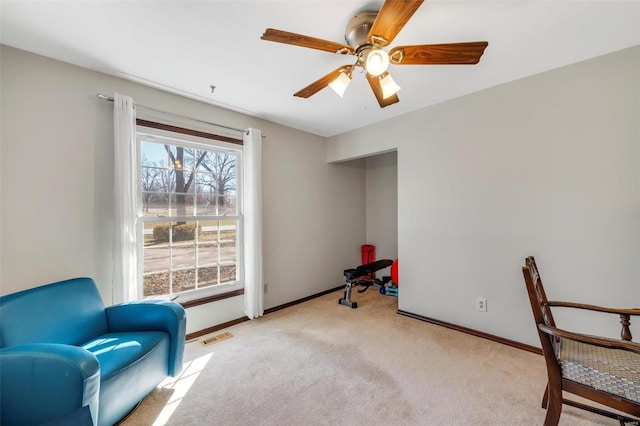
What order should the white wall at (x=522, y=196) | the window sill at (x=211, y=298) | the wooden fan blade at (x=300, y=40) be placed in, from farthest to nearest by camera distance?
the window sill at (x=211, y=298), the white wall at (x=522, y=196), the wooden fan blade at (x=300, y=40)

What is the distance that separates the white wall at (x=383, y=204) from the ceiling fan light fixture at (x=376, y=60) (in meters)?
2.87

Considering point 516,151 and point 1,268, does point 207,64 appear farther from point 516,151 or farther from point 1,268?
point 516,151

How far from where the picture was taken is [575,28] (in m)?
1.70

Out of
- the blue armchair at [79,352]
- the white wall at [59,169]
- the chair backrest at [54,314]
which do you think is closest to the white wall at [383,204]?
the white wall at [59,169]

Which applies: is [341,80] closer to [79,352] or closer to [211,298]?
[79,352]

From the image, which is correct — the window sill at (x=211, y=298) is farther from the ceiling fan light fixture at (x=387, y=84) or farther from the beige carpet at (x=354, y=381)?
the ceiling fan light fixture at (x=387, y=84)

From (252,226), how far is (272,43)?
188cm

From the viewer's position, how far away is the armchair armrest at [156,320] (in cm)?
185

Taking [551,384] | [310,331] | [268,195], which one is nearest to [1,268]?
[268,195]

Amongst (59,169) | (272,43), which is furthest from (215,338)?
(272,43)

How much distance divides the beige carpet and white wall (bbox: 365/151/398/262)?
5.75 ft

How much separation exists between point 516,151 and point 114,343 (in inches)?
140

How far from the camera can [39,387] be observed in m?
1.19

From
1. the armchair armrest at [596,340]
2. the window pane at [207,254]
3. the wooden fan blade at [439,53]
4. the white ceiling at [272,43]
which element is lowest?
the armchair armrest at [596,340]
